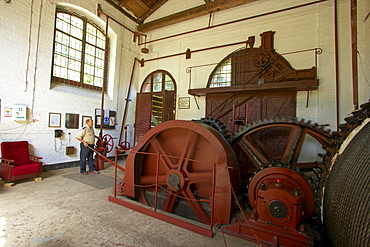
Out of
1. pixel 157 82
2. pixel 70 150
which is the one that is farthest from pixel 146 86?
pixel 70 150

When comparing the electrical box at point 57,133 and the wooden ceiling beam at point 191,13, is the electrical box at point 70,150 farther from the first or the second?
the wooden ceiling beam at point 191,13

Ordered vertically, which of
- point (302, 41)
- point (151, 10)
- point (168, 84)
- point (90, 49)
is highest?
point (151, 10)

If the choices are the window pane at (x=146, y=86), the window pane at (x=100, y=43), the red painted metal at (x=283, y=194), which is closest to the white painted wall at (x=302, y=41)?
the window pane at (x=146, y=86)

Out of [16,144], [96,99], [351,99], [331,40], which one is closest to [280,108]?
[351,99]

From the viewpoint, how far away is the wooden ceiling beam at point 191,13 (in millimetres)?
6430

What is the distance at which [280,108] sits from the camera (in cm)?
562

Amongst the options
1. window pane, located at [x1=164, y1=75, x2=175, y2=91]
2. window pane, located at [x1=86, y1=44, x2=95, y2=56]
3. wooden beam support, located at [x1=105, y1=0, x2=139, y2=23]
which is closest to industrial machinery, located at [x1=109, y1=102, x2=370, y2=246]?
window pane, located at [x1=164, y1=75, x2=175, y2=91]

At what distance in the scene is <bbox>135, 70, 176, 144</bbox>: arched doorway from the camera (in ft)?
25.4

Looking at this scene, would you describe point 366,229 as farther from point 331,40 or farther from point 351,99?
point 331,40

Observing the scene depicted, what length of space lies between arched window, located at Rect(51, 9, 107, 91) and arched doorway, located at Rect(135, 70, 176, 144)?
1.90 m

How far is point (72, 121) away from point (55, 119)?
0.52m

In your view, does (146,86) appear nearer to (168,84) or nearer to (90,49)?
(168,84)

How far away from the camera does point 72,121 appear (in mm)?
6074

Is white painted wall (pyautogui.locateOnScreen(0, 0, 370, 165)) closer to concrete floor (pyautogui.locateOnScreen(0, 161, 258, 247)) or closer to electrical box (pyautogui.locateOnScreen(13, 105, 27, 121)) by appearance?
electrical box (pyautogui.locateOnScreen(13, 105, 27, 121))
